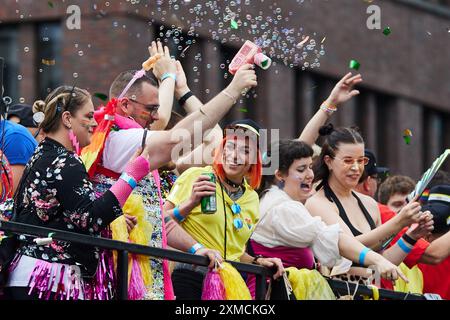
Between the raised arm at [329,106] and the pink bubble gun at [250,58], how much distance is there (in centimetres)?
132

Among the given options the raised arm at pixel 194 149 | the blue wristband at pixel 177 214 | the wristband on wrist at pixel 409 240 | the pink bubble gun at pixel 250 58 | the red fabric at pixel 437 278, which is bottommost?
the red fabric at pixel 437 278

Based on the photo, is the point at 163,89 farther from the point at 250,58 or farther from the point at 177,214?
the point at 177,214

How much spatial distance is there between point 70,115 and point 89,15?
1421 cm

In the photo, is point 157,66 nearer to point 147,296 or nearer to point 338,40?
point 147,296

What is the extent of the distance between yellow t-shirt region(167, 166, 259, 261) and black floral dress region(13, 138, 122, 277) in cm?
107

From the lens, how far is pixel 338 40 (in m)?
25.9

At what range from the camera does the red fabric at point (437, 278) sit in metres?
9.68

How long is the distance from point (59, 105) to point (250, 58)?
1.47 meters

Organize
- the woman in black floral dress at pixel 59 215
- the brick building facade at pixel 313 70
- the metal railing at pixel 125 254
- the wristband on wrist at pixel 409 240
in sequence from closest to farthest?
the metal railing at pixel 125 254 → the woman in black floral dress at pixel 59 215 → the wristband on wrist at pixel 409 240 → the brick building facade at pixel 313 70

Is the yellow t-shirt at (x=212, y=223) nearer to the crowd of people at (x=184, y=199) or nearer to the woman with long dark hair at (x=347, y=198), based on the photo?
the crowd of people at (x=184, y=199)

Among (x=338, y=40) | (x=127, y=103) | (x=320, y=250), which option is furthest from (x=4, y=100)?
(x=338, y=40)

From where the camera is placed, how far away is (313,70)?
2503cm

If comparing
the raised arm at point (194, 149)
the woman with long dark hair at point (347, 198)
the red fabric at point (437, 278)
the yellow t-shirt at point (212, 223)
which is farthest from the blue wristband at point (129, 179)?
the red fabric at point (437, 278)

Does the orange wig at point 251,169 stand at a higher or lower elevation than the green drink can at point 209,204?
higher
